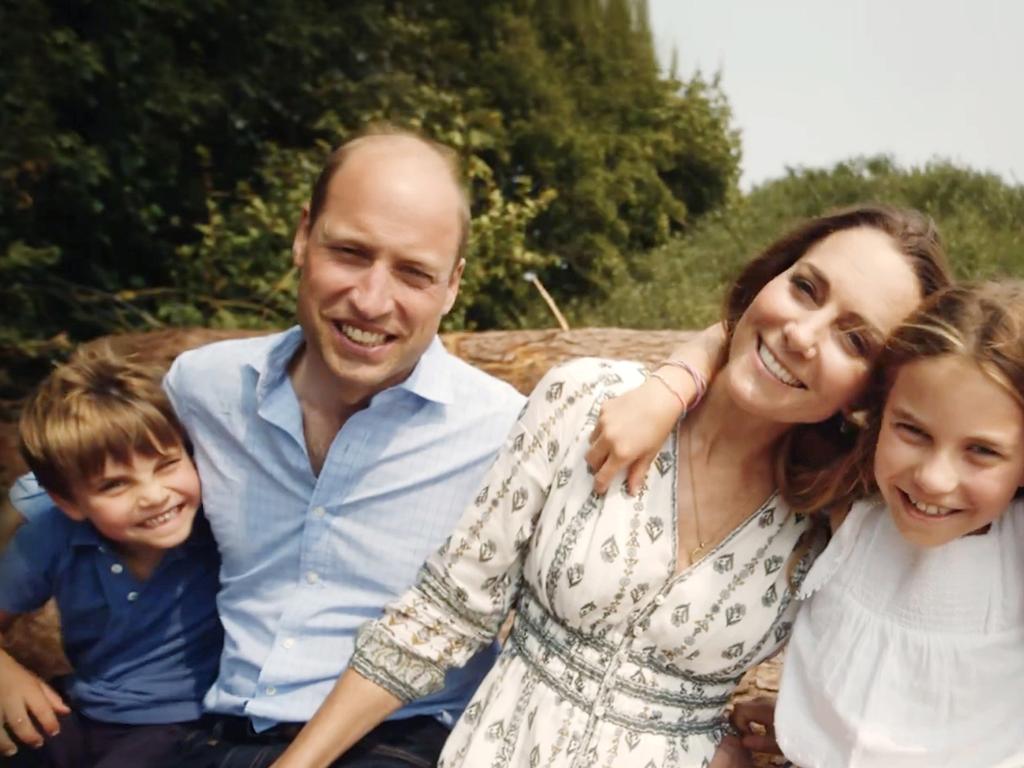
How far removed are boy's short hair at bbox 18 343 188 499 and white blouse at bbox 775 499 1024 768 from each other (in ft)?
3.96

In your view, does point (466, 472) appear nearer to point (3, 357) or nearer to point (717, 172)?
point (3, 357)

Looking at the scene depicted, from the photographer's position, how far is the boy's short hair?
1832 millimetres

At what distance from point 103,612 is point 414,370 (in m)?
0.77

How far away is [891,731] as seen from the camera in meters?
1.47

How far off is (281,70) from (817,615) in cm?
456

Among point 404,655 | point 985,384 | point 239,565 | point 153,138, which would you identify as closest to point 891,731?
point 985,384

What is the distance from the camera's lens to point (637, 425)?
59.9 inches

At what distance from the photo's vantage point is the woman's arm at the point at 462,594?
163 centimetres

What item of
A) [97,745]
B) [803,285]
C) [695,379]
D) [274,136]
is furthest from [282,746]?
[274,136]

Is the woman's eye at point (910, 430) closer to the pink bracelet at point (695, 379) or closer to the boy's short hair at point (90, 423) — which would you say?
the pink bracelet at point (695, 379)

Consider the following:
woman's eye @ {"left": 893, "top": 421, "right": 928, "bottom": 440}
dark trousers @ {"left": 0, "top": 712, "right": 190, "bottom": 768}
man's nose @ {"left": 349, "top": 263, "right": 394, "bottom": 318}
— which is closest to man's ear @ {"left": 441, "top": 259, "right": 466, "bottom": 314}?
man's nose @ {"left": 349, "top": 263, "right": 394, "bottom": 318}

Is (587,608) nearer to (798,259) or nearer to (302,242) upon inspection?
(798,259)

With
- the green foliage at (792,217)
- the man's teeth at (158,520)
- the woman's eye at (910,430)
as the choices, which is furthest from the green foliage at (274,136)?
the woman's eye at (910,430)

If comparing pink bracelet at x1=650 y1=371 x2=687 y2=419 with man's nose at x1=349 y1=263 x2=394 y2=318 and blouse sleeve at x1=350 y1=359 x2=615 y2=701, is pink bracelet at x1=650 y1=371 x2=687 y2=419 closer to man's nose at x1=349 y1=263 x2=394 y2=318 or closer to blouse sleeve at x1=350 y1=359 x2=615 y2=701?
blouse sleeve at x1=350 y1=359 x2=615 y2=701
